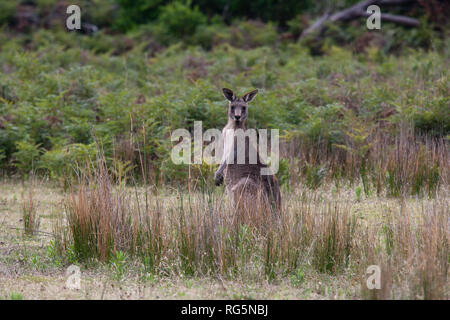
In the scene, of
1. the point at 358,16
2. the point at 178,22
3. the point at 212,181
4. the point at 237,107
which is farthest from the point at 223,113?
the point at 358,16

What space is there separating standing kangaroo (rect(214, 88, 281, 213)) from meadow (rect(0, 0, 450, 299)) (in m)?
0.29

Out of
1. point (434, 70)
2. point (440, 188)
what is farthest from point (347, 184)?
point (434, 70)

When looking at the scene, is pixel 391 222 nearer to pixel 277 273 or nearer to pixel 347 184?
pixel 277 273

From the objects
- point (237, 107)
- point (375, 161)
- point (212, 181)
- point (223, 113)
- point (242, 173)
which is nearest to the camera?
point (242, 173)

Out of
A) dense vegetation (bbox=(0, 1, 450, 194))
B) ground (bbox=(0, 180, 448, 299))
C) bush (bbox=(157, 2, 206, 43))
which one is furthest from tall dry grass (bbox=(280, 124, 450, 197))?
bush (bbox=(157, 2, 206, 43))

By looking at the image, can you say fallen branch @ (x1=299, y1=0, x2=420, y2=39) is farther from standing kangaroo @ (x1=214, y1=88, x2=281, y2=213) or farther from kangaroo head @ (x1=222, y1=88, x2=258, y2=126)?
standing kangaroo @ (x1=214, y1=88, x2=281, y2=213)

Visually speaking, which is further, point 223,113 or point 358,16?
point 358,16

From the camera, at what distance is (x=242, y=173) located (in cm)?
714

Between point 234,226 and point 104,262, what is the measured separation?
4.02ft

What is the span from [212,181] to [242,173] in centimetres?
131

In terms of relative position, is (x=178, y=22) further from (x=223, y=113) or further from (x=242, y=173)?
(x=242, y=173)

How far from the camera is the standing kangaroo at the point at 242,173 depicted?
671 centimetres

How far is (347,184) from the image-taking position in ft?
28.5

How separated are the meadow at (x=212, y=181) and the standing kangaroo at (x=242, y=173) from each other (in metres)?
0.29
